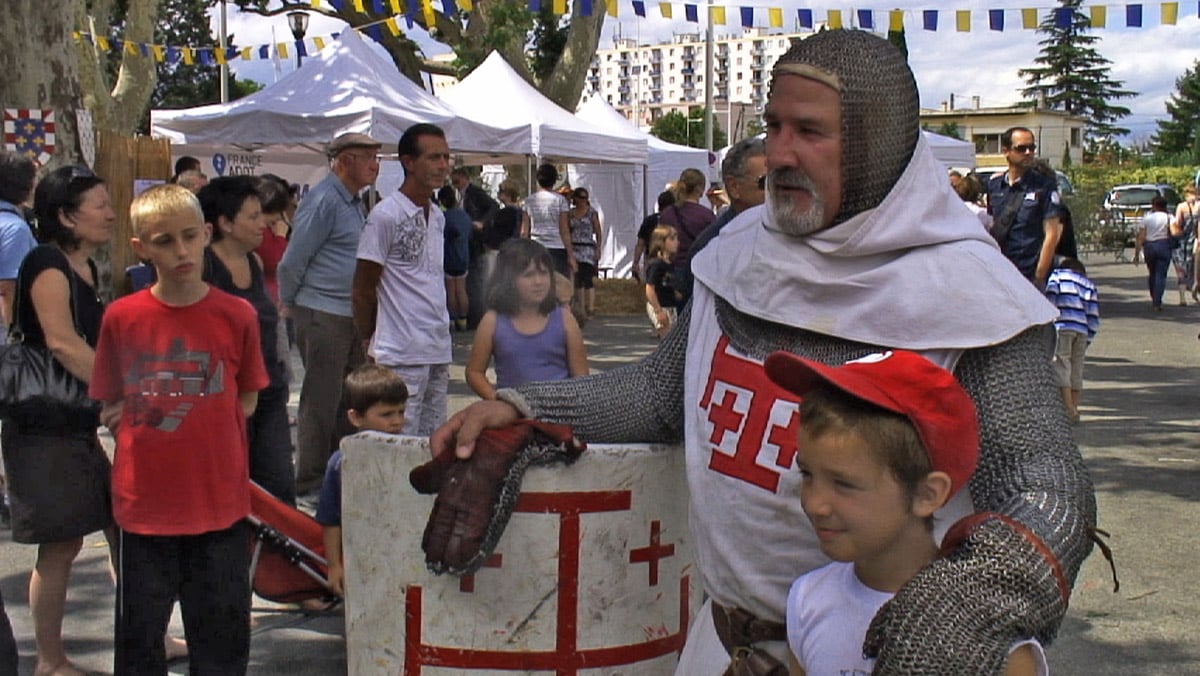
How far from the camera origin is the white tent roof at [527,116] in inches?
578

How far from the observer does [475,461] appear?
2.75 meters

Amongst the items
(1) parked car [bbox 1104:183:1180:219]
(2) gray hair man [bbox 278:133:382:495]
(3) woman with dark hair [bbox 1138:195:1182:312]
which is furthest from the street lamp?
(1) parked car [bbox 1104:183:1180:219]

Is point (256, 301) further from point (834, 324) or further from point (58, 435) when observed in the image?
point (834, 324)

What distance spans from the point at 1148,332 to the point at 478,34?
521 inches

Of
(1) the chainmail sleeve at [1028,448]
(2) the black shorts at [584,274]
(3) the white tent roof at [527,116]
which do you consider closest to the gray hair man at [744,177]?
(1) the chainmail sleeve at [1028,448]

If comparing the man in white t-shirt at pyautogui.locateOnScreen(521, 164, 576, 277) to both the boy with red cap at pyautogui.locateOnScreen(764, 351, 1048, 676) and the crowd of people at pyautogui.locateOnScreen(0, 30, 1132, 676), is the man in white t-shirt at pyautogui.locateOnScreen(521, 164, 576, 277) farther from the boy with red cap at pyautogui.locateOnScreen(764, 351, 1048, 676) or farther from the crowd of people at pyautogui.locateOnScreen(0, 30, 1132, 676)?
the boy with red cap at pyautogui.locateOnScreen(764, 351, 1048, 676)

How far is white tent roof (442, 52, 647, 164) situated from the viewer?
1468 cm

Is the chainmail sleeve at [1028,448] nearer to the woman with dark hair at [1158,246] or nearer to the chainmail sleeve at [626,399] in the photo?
the chainmail sleeve at [626,399]

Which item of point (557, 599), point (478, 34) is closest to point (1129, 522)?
point (557, 599)

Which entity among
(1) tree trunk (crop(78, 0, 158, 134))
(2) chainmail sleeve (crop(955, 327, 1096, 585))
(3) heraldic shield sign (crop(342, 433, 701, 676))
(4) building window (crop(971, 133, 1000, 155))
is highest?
(4) building window (crop(971, 133, 1000, 155))

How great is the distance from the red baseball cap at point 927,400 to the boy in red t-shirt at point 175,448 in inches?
93.9

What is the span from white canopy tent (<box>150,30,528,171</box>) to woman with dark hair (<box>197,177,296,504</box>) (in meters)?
6.21

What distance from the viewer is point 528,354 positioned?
18.1 ft

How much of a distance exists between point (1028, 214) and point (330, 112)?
20.1 feet
